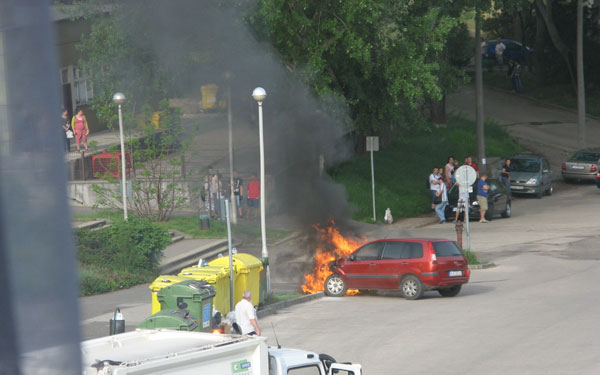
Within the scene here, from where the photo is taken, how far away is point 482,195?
97.3ft

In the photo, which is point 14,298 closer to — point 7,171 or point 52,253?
point 52,253

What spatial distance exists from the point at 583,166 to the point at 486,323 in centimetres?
2474

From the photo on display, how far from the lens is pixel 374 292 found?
20.0 m

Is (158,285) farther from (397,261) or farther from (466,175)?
(466,175)

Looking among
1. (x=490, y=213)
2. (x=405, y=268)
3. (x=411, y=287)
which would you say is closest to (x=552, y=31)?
(x=490, y=213)

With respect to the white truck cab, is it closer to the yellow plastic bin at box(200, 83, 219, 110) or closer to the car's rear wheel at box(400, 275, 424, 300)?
the car's rear wheel at box(400, 275, 424, 300)

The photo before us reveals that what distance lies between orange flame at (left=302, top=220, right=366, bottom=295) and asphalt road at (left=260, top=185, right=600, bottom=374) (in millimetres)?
1177

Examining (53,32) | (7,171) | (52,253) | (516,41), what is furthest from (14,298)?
(516,41)

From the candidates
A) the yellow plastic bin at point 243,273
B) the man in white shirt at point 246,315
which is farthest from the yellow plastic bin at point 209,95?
the man in white shirt at point 246,315

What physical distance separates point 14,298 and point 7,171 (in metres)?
0.26

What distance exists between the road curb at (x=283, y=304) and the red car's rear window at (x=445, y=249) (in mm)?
3008

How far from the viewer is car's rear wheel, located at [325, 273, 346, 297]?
1933 centimetres

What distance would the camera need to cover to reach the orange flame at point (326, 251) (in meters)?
20.1

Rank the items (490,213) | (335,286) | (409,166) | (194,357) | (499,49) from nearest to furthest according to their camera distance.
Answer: (194,357)
(335,286)
(490,213)
(409,166)
(499,49)
